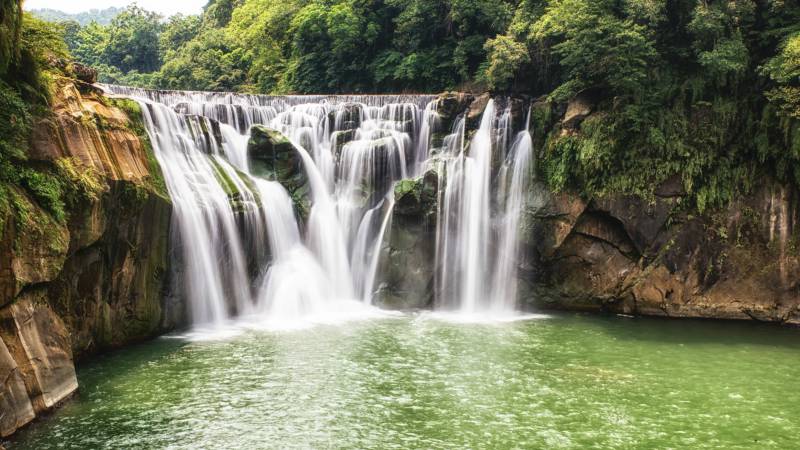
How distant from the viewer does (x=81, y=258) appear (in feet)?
41.9

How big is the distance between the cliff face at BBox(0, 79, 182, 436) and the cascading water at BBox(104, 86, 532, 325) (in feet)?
4.24

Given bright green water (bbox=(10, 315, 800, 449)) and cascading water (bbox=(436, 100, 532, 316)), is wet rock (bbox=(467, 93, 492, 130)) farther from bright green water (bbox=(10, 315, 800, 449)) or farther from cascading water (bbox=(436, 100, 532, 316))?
bright green water (bbox=(10, 315, 800, 449))

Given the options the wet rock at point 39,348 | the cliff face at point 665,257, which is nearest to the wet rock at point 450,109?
the cliff face at point 665,257

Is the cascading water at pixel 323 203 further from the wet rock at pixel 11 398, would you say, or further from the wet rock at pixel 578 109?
the wet rock at pixel 11 398

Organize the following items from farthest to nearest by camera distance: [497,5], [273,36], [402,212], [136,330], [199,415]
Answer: [273,36], [497,5], [402,212], [136,330], [199,415]

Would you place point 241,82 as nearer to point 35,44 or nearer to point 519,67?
point 519,67

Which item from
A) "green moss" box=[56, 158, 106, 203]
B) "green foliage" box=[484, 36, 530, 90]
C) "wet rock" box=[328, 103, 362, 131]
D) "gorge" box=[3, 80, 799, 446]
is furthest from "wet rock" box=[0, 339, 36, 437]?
"green foliage" box=[484, 36, 530, 90]

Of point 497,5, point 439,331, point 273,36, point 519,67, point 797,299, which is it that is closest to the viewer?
point 439,331

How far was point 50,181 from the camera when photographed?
1145cm

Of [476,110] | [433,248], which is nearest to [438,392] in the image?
[433,248]

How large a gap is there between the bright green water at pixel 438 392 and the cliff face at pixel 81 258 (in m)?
0.70

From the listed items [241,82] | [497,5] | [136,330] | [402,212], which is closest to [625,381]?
[402,212]

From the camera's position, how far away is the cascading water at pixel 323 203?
17.5m

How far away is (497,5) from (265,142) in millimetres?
14000
